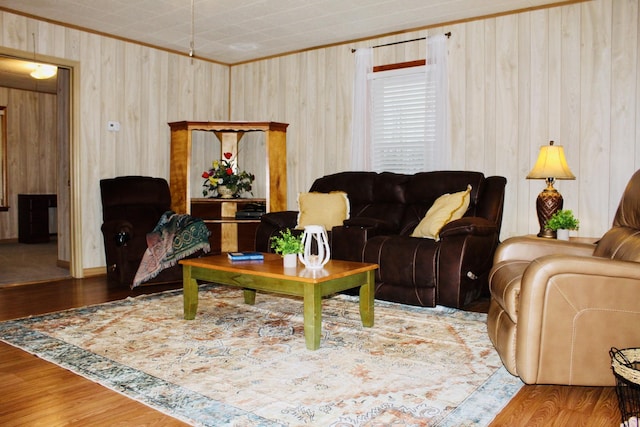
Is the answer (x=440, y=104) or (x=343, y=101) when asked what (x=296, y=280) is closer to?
(x=440, y=104)

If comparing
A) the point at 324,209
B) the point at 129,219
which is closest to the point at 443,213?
the point at 324,209

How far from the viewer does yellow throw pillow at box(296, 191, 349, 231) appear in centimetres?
477

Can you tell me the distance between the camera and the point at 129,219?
5.22m

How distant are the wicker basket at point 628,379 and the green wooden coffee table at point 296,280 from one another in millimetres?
1415

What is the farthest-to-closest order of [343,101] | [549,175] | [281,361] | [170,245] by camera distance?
[343,101]
[170,245]
[549,175]
[281,361]

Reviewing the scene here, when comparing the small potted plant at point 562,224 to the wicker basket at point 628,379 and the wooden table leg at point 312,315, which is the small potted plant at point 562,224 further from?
the wooden table leg at point 312,315

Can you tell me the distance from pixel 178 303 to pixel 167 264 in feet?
2.35

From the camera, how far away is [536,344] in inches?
88.6

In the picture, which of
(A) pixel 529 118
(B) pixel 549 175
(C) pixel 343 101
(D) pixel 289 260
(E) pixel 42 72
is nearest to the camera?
(D) pixel 289 260

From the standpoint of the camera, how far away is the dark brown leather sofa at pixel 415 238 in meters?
3.81

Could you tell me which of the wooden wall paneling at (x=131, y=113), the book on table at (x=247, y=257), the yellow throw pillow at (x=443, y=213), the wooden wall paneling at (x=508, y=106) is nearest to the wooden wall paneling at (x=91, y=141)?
the wooden wall paneling at (x=131, y=113)

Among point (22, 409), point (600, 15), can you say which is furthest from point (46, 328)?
point (600, 15)

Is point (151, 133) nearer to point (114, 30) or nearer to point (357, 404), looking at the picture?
point (114, 30)

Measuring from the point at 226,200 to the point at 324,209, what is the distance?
149cm
